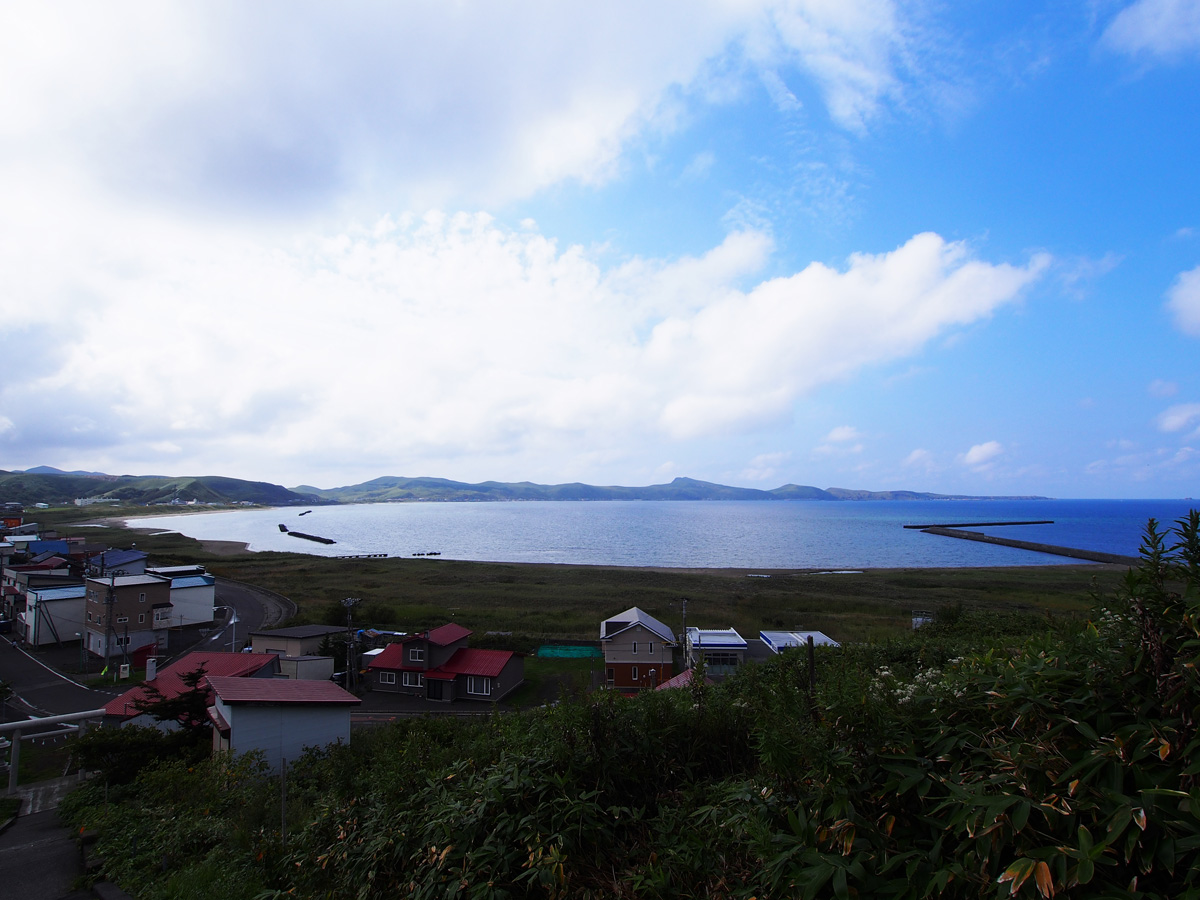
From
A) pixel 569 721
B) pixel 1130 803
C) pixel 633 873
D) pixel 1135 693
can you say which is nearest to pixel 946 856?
pixel 1130 803

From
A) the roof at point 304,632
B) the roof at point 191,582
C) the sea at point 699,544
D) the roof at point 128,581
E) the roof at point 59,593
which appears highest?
the roof at point 128,581

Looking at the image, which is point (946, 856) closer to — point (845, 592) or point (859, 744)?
point (859, 744)

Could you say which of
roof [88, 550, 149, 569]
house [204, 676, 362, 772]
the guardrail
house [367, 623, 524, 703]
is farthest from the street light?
house [204, 676, 362, 772]

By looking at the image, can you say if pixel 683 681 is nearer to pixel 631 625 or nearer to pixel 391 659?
pixel 631 625

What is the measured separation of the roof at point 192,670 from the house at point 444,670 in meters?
5.46

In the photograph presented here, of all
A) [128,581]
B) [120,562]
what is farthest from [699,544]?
[128,581]

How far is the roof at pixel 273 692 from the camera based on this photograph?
1284cm

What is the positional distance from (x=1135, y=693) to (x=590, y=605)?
4357 centimetres

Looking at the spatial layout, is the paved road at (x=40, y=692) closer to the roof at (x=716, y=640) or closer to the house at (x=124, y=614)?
the house at (x=124, y=614)

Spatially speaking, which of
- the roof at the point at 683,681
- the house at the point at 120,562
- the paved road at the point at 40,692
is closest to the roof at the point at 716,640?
the roof at the point at 683,681

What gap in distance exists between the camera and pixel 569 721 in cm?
433

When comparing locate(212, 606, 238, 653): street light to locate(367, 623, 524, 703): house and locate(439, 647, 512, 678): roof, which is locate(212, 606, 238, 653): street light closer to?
locate(367, 623, 524, 703): house

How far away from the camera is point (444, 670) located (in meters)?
24.5

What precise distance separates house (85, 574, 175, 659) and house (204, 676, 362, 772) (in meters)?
21.4
